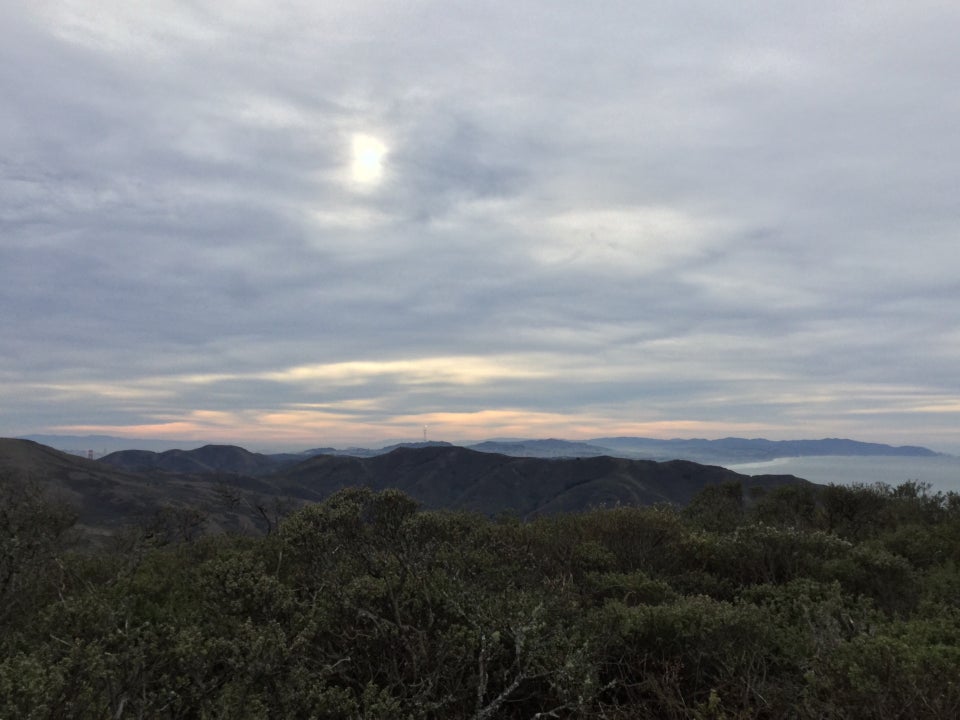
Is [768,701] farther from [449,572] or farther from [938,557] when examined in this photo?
[938,557]

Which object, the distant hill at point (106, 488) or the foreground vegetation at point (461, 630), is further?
the distant hill at point (106, 488)

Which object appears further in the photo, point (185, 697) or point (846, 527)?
point (846, 527)

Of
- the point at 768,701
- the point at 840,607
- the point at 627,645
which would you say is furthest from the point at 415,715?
the point at 840,607

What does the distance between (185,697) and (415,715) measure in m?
2.41

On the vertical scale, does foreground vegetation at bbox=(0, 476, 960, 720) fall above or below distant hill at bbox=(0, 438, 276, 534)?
above

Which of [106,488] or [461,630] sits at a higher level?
[461,630]

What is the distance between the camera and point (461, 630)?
7867 millimetres

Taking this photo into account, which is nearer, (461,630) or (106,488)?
(461,630)

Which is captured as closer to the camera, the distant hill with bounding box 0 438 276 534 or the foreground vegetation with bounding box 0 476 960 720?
the foreground vegetation with bounding box 0 476 960 720

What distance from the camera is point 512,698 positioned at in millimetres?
7848

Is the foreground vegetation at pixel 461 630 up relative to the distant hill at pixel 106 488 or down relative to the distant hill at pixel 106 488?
up

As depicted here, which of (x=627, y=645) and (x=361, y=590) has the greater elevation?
(x=361, y=590)

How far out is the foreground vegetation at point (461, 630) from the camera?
222 inches

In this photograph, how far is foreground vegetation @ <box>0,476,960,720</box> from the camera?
564 centimetres
